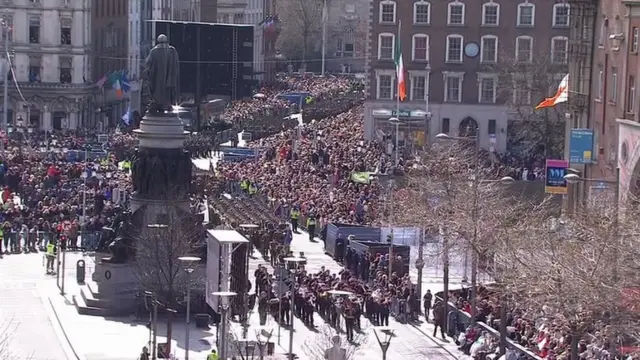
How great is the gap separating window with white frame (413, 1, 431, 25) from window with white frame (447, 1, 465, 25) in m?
1.26

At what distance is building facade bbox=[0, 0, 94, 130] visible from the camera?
122312 mm

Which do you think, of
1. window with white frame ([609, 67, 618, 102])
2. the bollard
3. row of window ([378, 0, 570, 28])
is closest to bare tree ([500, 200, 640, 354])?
the bollard

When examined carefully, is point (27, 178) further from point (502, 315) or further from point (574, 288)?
point (574, 288)

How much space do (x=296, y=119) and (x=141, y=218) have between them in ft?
224

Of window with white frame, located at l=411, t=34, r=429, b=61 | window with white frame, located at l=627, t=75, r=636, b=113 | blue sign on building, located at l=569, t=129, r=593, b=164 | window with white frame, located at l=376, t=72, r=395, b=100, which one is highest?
window with white frame, located at l=411, t=34, r=429, b=61

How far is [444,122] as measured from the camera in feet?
369

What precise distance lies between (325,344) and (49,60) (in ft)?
259

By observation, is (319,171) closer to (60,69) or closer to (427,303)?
(427,303)

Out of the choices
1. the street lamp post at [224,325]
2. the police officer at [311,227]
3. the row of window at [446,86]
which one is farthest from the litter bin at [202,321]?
the row of window at [446,86]

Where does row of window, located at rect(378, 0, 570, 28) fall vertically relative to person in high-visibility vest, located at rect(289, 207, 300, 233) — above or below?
above

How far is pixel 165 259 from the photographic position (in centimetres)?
5447

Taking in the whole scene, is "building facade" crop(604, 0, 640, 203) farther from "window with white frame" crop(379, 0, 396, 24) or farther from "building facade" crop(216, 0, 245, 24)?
"building facade" crop(216, 0, 245, 24)

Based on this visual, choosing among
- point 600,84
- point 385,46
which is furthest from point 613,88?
point 385,46

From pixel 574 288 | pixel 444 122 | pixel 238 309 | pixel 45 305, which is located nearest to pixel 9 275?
pixel 45 305
